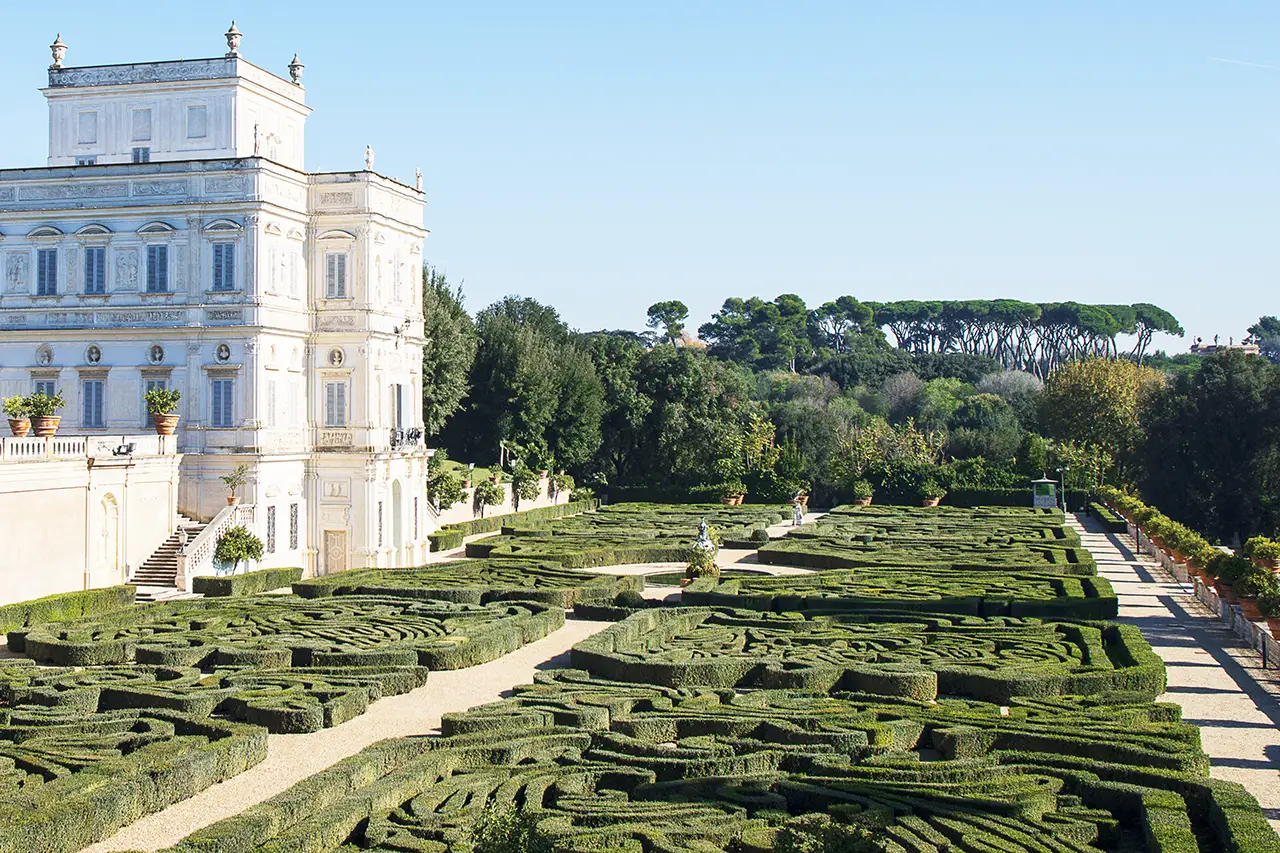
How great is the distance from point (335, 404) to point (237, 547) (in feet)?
20.2

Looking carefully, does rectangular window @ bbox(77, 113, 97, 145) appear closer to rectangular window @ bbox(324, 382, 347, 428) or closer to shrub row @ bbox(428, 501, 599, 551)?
rectangular window @ bbox(324, 382, 347, 428)

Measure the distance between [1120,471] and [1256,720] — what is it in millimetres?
54804

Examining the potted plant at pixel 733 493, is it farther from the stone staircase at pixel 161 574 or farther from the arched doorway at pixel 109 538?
the arched doorway at pixel 109 538

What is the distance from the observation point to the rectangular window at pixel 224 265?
1583 inches

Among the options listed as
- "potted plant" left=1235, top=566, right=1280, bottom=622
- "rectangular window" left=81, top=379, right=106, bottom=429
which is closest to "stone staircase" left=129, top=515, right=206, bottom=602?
"rectangular window" left=81, top=379, right=106, bottom=429

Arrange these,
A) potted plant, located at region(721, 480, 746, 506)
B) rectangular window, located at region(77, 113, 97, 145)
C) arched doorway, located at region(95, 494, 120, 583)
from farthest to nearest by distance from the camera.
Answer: potted plant, located at region(721, 480, 746, 506) → rectangular window, located at region(77, 113, 97, 145) → arched doorway, located at region(95, 494, 120, 583)

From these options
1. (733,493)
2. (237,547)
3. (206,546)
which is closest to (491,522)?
(733,493)

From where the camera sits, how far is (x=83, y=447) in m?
35.0

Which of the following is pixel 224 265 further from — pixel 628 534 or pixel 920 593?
pixel 920 593

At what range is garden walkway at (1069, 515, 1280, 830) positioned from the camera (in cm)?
1797

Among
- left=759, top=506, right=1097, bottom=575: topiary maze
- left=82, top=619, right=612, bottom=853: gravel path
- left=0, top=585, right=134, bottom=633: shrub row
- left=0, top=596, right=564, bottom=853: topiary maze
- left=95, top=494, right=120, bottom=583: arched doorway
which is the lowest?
left=82, top=619, right=612, bottom=853: gravel path

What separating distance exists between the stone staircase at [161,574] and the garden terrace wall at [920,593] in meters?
13.2

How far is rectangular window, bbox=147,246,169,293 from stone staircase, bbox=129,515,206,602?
7.19 m

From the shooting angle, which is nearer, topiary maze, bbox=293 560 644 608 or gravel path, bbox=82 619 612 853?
gravel path, bbox=82 619 612 853
